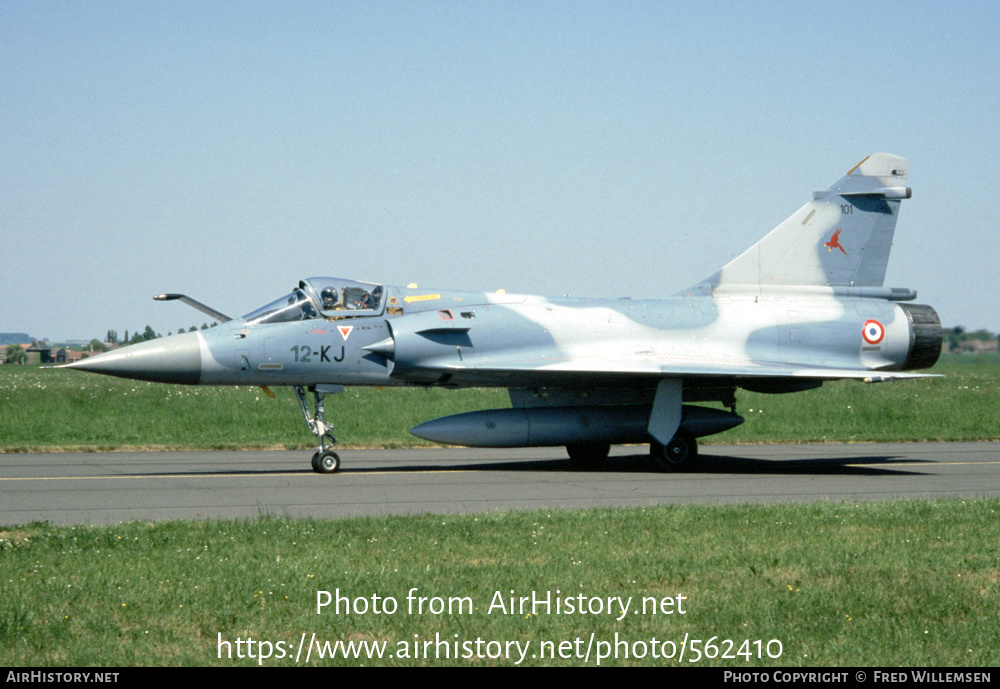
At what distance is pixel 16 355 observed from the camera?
80.4 meters

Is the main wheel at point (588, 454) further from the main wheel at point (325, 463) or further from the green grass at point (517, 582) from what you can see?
the green grass at point (517, 582)

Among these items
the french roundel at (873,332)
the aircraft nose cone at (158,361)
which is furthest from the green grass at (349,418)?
the aircraft nose cone at (158,361)

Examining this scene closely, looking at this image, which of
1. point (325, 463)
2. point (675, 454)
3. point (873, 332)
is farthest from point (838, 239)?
point (325, 463)

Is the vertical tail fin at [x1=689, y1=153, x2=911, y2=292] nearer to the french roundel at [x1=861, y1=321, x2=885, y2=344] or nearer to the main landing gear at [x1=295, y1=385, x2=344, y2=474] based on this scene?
the french roundel at [x1=861, y1=321, x2=885, y2=344]

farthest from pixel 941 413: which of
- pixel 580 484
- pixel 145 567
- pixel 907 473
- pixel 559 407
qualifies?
pixel 145 567

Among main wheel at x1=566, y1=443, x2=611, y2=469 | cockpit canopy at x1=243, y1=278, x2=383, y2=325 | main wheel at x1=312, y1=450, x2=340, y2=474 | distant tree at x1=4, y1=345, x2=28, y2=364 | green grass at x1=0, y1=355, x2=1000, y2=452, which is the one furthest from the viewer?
distant tree at x1=4, y1=345, x2=28, y2=364

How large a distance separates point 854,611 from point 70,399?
23334mm

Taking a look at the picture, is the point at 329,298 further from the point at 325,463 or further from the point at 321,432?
the point at 325,463

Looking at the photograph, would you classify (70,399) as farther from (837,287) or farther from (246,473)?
(837,287)

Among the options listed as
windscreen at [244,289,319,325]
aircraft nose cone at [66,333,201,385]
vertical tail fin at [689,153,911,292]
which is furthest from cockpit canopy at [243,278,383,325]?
vertical tail fin at [689,153,911,292]

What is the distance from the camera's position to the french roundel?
17688mm

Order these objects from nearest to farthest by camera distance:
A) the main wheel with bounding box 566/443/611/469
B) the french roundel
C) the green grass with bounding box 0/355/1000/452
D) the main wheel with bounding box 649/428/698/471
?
the main wheel with bounding box 649/428/698/471 < the main wheel with bounding box 566/443/611/469 < the french roundel < the green grass with bounding box 0/355/1000/452

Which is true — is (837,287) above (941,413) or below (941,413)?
above

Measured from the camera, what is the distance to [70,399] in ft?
85.4
